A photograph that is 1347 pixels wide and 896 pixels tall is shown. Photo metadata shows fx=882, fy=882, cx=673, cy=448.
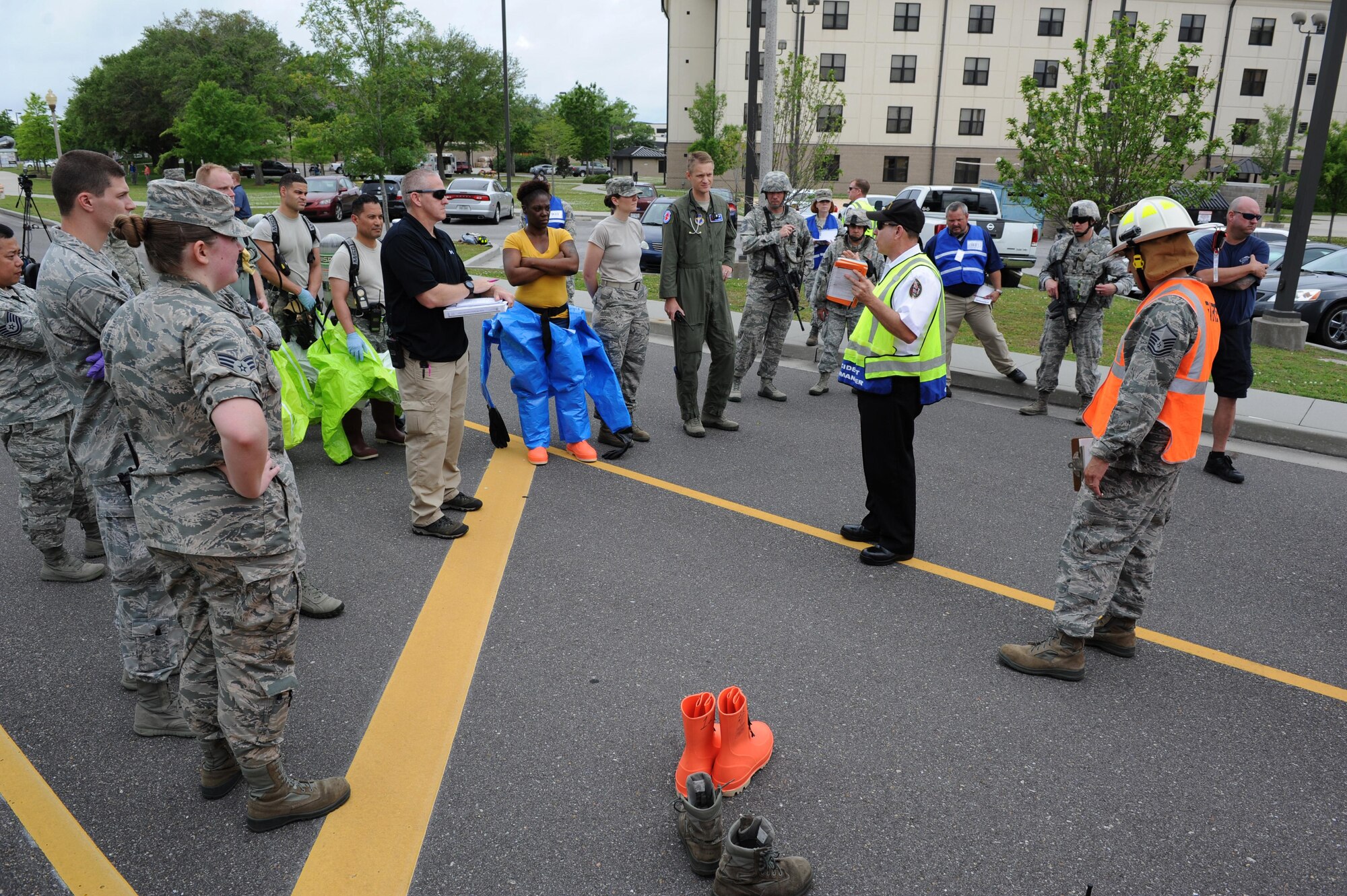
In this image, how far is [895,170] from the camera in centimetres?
5034

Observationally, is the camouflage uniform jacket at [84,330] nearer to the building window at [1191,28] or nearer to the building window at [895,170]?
the building window at [895,170]

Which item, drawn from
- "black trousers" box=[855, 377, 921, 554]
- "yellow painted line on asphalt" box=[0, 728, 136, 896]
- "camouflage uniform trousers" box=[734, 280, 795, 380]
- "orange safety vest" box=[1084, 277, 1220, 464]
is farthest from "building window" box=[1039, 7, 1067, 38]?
"yellow painted line on asphalt" box=[0, 728, 136, 896]

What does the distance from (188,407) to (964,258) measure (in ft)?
25.4

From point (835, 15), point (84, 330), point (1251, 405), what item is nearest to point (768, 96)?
point (1251, 405)

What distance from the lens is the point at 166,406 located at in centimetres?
249

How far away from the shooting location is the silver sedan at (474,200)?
30.9 m

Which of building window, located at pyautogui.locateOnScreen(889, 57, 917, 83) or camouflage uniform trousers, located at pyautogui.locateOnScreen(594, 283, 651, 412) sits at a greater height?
building window, located at pyautogui.locateOnScreen(889, 57, 917, 83)

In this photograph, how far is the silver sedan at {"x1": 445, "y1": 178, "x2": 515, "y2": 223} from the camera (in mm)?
30906

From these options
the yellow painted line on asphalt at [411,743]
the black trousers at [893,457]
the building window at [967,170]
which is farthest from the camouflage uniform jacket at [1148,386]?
the building window at [967,170]

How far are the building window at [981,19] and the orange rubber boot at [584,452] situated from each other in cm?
4947

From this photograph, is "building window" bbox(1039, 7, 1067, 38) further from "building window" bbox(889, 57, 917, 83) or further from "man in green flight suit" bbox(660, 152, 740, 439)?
"man in green flight suit" bbox(660, 152, 740, 439)

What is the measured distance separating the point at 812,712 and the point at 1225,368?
510 centimetres

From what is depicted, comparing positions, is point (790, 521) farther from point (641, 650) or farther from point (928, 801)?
point (928, 801)

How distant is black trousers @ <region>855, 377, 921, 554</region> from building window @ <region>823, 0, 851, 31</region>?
49054mm
